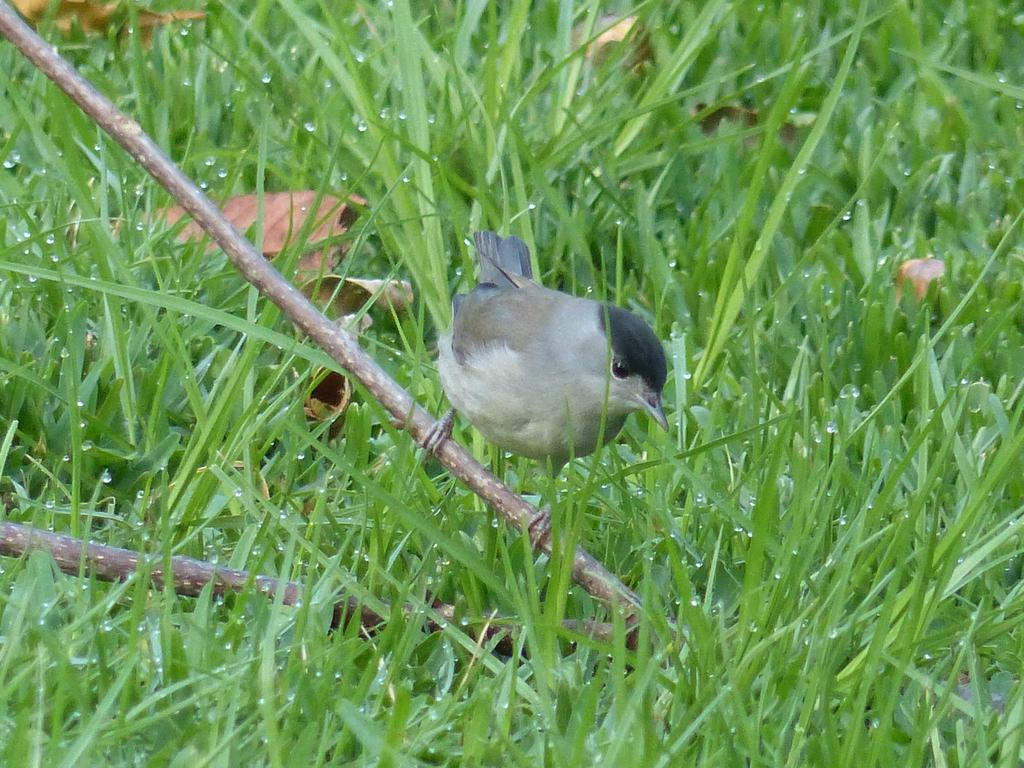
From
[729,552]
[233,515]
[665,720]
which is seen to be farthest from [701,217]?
[665,720]

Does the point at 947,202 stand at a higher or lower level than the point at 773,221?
lower

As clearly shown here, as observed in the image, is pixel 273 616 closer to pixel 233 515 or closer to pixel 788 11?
pixel 233 515

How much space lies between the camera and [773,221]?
4098 mm

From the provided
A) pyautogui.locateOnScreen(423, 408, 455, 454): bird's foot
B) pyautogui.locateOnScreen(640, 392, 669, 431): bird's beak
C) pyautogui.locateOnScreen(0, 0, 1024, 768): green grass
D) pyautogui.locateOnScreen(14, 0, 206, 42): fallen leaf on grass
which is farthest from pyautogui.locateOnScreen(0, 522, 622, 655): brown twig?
pyautogui.locateOnScreen(14, 0, 206, 42): fallen leaf on grass

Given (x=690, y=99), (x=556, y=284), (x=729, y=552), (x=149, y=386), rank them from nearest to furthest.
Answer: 1. (x=729, y=552)
2. (x=149, y=386)
3. (x=556, y=284)
4. (x=690, y=99)

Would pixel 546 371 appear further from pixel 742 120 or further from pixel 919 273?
pixel 742 120

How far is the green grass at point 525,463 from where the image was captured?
2730 millimetres

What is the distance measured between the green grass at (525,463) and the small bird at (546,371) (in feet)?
0.37

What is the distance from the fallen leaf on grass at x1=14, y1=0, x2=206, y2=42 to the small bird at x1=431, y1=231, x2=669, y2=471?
2000 millimetres

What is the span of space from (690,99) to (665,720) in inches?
130

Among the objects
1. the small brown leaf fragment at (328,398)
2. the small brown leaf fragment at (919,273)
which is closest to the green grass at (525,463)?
the small brown leaf fragment at (919,273)

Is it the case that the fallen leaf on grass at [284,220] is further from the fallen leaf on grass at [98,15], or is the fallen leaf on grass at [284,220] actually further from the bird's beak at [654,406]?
the bird's beak at [654,406]

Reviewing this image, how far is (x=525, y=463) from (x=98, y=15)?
8.28ft

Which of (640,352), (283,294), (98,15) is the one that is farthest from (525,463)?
(98,15)
